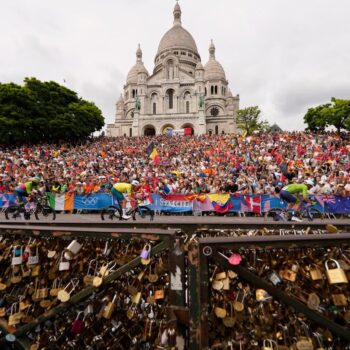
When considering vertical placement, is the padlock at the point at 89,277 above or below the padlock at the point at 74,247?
below

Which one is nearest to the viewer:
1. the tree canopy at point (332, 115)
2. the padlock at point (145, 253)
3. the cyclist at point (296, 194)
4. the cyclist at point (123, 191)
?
the padlock at point (145, 253)

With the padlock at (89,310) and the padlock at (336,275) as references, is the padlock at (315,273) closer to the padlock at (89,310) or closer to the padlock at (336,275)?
the padlock at (336,275)

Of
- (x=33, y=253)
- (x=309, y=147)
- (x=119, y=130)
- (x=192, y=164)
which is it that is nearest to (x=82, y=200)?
(x=192, y=164)

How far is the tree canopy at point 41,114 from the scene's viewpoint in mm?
39125

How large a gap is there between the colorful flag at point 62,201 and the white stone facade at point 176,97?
47.3 meters

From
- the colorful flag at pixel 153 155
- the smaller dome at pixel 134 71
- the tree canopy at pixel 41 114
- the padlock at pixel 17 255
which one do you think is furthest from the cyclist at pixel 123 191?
the smaller dome at pixel 134 71

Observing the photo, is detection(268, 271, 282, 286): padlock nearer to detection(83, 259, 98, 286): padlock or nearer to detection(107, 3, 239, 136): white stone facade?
detection(83, 259, 98, 286): padlock

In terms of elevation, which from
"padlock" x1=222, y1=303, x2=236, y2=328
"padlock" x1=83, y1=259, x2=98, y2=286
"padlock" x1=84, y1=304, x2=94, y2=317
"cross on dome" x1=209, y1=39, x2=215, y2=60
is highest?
"cross on dome" x1=209, y1=39, x2=215, y2=60

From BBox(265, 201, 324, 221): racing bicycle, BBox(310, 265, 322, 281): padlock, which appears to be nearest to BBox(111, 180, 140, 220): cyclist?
BBox(265, 201, 324, 221): racing bicycle

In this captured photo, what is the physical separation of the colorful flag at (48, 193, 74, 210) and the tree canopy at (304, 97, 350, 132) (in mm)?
45023

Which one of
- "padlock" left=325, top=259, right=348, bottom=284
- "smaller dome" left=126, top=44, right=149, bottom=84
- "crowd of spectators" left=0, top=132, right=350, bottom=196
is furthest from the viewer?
"smaller dome" left=126, top=44, right=149, bottom=84

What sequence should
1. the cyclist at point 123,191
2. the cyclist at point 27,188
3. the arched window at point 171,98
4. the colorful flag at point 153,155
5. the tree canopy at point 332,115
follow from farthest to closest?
the arched window at point 171,98 → the tree canopy at point 332,115 → the colorful flag at point 153,155 → the cyclist at point 27,188 → the cyclist at point 123,191

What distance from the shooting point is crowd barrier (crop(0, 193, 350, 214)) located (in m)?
13.8

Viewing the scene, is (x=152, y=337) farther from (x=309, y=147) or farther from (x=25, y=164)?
(x=25, y=164)
